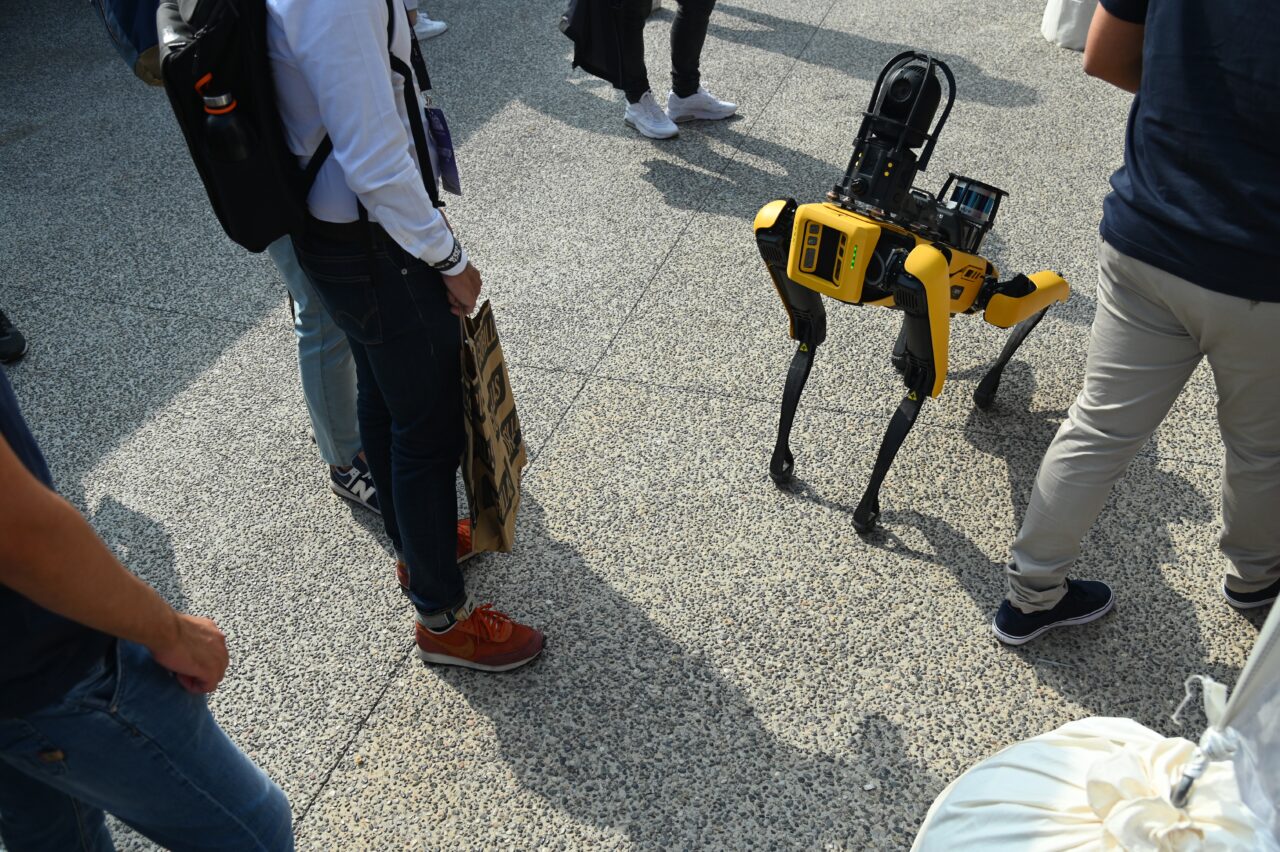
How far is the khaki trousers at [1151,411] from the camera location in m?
1.94

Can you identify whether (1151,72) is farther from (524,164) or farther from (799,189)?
(524,164)

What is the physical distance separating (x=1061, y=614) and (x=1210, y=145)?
1.26 meters

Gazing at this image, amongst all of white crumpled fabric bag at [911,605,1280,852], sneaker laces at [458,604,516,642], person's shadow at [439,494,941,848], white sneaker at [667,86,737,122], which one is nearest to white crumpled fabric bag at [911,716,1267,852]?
white crumpled fabric bag at [911,605,1280,852]

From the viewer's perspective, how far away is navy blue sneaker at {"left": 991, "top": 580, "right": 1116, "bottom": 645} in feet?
8.21

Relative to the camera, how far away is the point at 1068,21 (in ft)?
19.2

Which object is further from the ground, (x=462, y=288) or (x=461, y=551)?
(x=462, y=288)

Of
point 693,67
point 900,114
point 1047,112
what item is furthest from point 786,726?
point 1047,112

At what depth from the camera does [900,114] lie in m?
2.44

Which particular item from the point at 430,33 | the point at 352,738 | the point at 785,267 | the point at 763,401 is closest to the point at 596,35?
the point at 430,33

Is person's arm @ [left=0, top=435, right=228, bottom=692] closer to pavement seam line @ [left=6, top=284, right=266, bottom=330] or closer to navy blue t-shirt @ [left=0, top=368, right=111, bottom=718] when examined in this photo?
navy blue t-shirt @ [left=0, top=368, right=111, bottom=718]

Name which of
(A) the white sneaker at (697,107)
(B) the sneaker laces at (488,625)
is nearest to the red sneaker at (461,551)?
(B) the sneaker laces at (488,625)

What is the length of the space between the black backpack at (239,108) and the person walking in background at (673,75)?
317 cm

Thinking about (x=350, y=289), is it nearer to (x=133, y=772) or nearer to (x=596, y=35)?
(x=133, y=772)

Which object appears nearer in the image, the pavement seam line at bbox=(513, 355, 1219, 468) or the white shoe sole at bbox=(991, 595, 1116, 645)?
the white shoe sole at bbox=(991, 595, 1116, 645)
